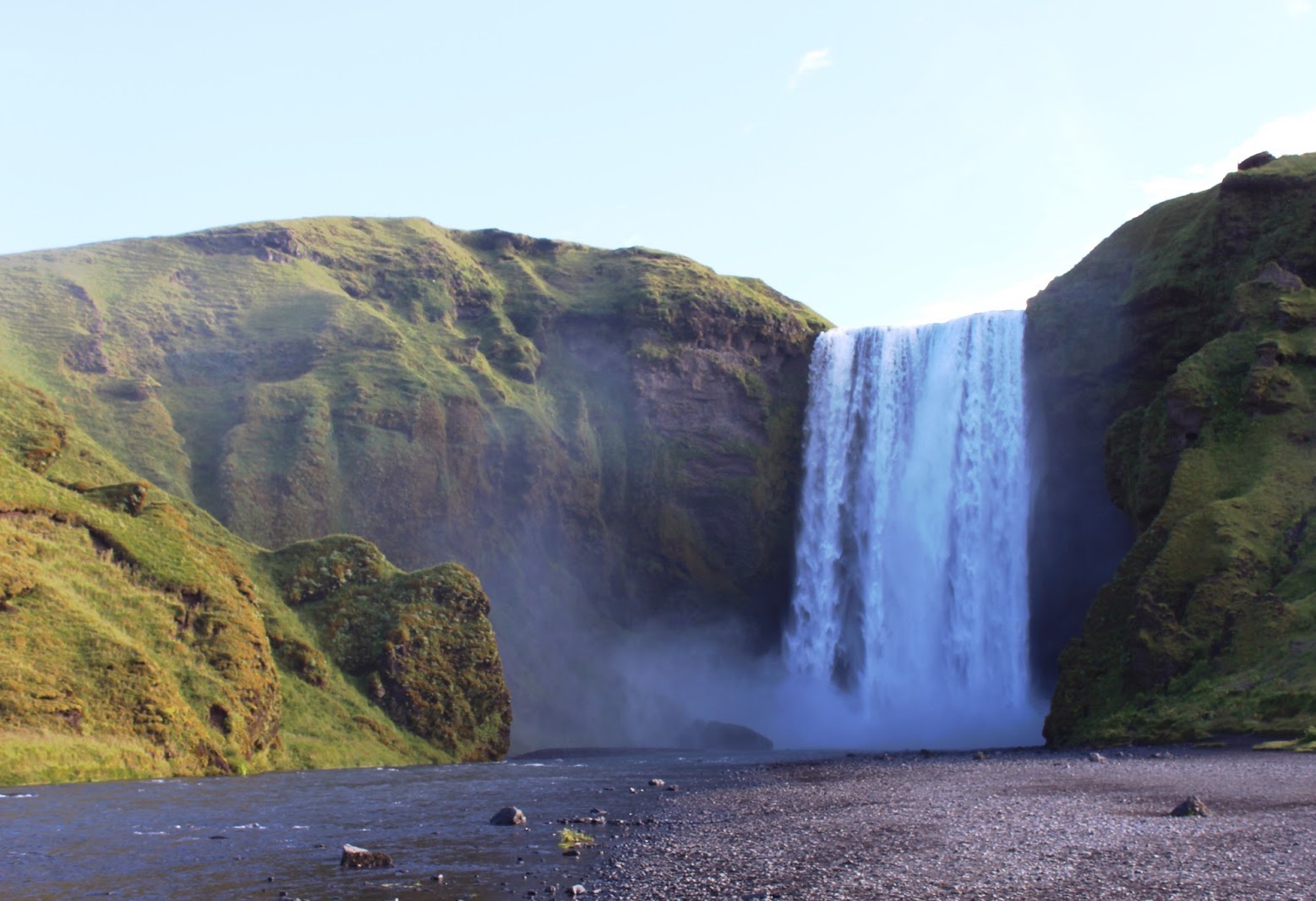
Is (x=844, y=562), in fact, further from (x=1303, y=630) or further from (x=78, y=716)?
(x=78, y=716)

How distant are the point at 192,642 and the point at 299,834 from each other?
85.1ft

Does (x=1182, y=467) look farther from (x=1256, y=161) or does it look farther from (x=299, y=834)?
(x=299, y=834)

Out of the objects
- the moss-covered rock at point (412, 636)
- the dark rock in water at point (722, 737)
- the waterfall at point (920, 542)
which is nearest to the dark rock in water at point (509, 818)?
the moss-covered rock at point (412, 636)

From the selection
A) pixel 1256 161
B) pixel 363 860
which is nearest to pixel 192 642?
pixel 363 860

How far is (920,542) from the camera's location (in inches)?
2670

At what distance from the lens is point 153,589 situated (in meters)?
44.0

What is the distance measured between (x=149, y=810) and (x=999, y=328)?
57.4m

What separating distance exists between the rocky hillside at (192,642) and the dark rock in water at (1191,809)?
2996cm

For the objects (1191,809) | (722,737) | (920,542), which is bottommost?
(722,737)

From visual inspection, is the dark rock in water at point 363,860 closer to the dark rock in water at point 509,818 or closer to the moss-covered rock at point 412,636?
the dark rock in water at point 509,818

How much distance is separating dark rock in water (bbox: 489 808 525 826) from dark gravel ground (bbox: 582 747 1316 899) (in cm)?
272

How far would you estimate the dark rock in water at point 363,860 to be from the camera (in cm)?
1606

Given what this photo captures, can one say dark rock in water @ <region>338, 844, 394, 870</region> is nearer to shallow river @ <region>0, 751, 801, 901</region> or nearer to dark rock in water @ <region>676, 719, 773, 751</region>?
shallow river @ <region>0, 751, 801, 901</region>

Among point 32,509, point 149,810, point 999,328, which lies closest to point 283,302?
point 32,509
